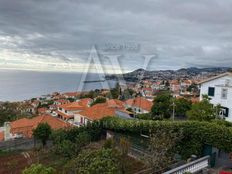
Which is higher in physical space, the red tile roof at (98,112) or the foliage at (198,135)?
the foliage at (198,135)

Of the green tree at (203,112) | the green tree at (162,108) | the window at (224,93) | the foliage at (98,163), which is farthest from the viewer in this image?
the green tree at (162,108)

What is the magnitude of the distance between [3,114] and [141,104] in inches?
900

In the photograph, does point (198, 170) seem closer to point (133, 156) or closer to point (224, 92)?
point (133, 156)

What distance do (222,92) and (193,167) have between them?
46.4 feet

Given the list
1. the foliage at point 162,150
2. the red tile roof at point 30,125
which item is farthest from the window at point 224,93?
the red tile roof at point 30,125

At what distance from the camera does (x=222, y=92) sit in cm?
2181

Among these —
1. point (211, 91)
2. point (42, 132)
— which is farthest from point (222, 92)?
point (42, 132)

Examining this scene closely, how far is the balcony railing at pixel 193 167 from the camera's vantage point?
8.54m

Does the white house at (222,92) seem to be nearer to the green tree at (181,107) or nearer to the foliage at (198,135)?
the green tree at (181,107)

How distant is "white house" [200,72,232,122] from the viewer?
21.4 m

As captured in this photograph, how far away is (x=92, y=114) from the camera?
2764cm

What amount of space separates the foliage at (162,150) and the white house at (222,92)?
11395mm

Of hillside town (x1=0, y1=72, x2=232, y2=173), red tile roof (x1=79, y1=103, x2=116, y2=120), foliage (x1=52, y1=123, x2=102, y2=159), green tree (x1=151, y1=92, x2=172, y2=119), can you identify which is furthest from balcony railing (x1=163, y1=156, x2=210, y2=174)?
green tree (x1=151, y1=92, x2=172, y2=119)

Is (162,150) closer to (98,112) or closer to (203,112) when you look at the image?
(203,112)
